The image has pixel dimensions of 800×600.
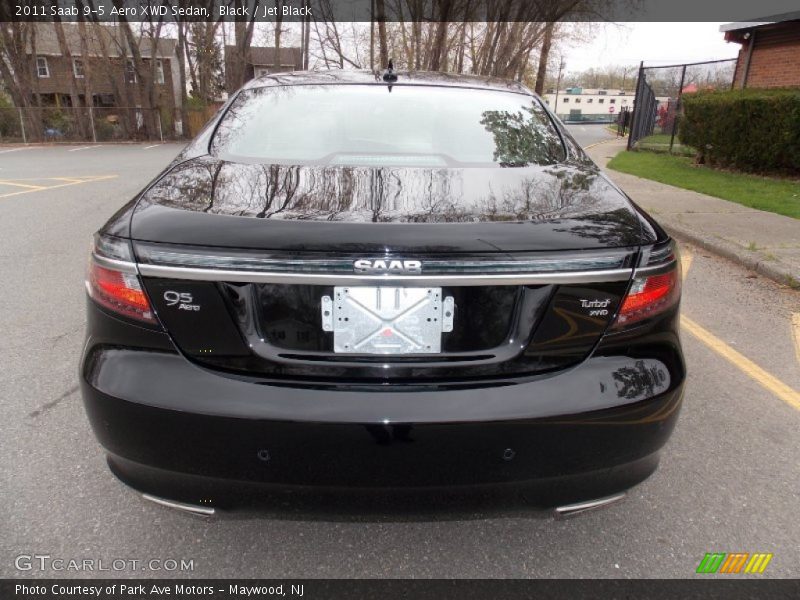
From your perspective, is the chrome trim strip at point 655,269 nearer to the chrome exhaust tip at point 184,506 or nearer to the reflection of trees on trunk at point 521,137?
the reflection of trees on trunk at point 521,137

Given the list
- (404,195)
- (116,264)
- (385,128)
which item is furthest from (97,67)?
(404,195)

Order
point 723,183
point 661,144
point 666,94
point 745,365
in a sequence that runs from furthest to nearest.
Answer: point 666,94 → point 661,144 → point 723,183 → point 745,365

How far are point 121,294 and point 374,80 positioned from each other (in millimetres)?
1831

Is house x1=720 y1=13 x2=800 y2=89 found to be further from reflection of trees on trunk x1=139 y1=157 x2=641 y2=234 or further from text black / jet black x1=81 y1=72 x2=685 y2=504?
text black / jet black x1=81 y1=72 x2=685 y2=504

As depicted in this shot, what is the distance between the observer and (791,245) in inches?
243

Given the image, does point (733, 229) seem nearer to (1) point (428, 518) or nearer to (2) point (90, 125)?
(1) point (428, 518)

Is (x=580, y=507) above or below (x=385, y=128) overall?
below

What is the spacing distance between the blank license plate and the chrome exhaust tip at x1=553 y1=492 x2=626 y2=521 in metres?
0.64

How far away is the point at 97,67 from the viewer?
38.9 metres

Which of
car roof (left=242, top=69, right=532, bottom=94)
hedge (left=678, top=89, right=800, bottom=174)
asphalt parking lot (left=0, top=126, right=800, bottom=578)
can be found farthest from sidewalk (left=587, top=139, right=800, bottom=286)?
car roof (left=242, top=69, right=532, bottom=94)

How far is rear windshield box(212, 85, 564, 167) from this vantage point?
2383mm

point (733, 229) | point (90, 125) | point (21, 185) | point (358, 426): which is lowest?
point (90, 125)

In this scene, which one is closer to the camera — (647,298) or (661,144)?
(647,298)

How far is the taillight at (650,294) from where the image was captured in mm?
1716
